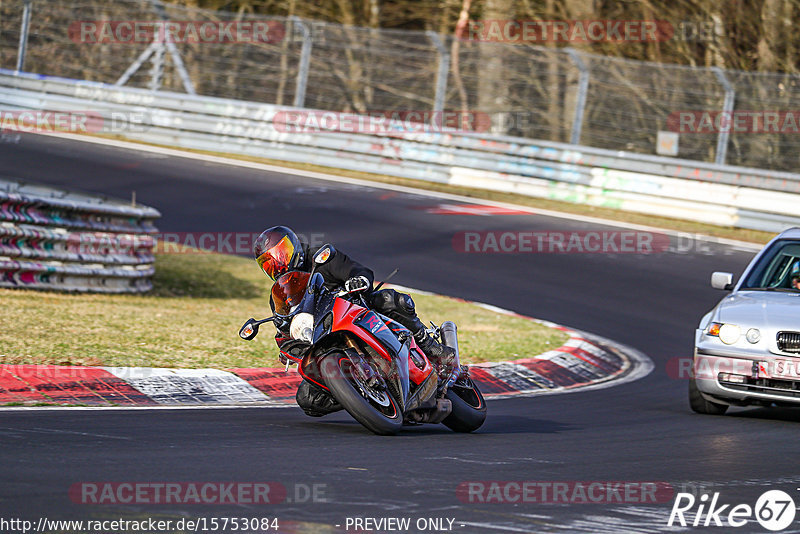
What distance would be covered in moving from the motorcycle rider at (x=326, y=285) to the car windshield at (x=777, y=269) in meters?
3.37

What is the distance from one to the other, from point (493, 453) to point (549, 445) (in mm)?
564

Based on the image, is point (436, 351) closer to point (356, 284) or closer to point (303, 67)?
point (356, 284)

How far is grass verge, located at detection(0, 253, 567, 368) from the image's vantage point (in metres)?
9.44

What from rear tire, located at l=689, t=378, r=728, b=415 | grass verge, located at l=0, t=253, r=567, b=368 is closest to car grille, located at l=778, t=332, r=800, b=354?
rear tire, located at l=689, t=378, r=728, b=415

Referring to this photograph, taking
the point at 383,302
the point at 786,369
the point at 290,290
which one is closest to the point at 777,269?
the point at 786,369

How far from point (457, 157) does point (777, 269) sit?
14.1 meters

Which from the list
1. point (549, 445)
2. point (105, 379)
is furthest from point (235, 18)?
point (549, 445)

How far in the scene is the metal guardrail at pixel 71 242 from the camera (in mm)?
12070

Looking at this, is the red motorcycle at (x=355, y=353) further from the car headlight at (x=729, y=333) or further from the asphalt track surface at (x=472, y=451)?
the car headlight at (x=729, y=333)

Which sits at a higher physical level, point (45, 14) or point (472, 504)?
point (45, 14)

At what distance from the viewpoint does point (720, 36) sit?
29.0 meters

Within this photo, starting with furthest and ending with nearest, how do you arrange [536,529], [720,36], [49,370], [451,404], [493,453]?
1. [720,36]
2. [49,370]
3. [451,404]
4. [493,453]
5. [536,529]

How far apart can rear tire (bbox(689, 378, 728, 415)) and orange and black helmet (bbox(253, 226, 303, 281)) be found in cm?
385

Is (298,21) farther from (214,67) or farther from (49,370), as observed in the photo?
(49,370)
